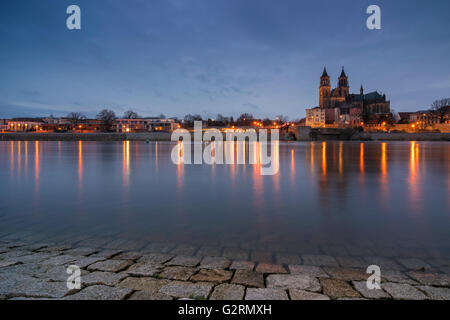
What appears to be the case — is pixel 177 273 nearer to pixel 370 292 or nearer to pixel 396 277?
pixel 370 292

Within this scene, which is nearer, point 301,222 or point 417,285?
point 417,285

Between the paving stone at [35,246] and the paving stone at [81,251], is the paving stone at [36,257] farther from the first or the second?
the paving stone at [35,246]

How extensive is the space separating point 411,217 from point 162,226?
519 centimetres

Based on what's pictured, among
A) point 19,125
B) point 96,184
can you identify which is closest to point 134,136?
point 96,184

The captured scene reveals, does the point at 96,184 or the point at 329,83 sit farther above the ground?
the point at 329,83

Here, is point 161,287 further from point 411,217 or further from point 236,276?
point 411,217

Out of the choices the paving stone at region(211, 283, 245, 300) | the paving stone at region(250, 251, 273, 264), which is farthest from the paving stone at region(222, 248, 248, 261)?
the paving stone at region(211, 283, 245, 300)

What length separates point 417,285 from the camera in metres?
3.04

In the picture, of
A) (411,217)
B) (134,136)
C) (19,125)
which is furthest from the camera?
(19,125)

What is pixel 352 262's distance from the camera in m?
3.86

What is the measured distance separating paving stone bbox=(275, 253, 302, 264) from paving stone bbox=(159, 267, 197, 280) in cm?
119

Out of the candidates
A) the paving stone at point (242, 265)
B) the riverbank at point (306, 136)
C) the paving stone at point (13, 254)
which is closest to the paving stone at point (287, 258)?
the paving stone at point (242, 265)

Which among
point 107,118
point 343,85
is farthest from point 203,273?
point 343,85

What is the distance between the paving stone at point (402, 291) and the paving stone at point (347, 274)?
0.29m
